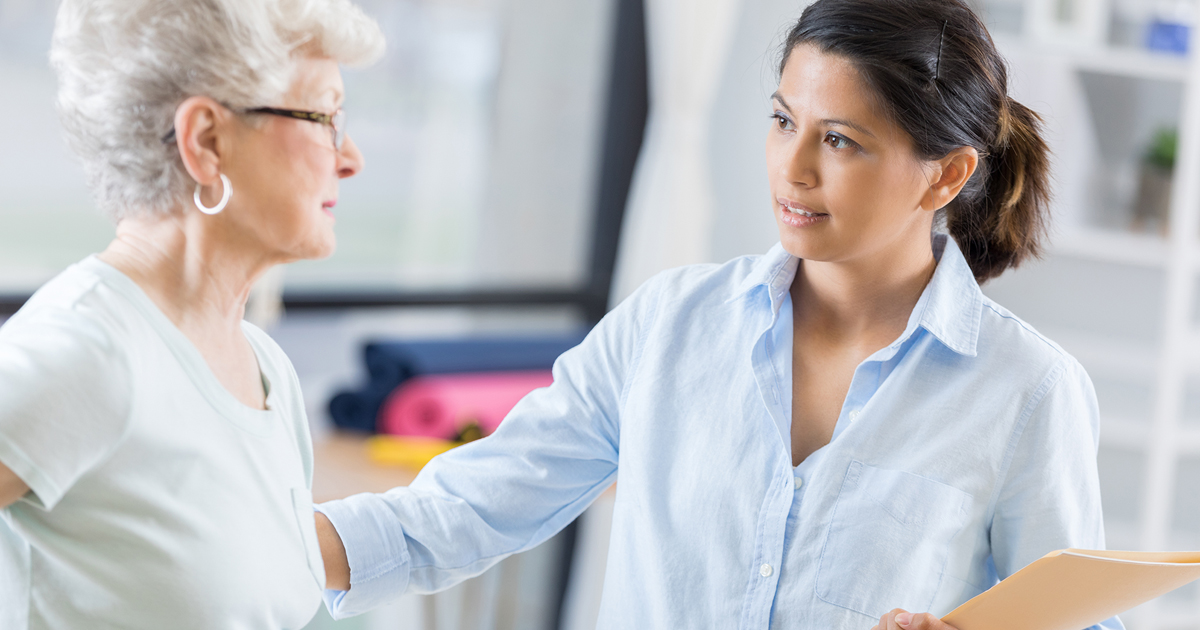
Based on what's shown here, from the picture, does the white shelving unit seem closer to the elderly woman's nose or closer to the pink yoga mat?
the pink yoga mat

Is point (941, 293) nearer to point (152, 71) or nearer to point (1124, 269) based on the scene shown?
point (152, 71)

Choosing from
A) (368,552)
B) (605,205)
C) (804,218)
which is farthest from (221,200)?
(605,205)

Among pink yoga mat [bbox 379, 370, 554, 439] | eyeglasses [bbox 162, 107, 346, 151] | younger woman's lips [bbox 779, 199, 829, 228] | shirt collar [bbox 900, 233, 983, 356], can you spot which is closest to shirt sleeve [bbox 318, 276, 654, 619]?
younger woman's lips [bbox 779, 199, 829, 228]

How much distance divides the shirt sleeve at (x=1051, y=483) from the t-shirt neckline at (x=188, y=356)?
825 mm

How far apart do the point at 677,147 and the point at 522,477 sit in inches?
70.7

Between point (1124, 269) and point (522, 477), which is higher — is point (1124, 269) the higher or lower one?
the higher one

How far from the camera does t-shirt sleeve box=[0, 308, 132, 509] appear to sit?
85 centimetres

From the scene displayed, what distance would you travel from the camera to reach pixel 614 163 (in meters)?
3.34

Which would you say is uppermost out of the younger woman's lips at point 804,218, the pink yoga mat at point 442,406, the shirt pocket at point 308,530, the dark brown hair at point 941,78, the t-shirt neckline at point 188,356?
the dark brown hair at point 941,78

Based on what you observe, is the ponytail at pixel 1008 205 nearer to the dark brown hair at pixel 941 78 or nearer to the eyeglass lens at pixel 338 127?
the dark brown hair at pixel 941 78

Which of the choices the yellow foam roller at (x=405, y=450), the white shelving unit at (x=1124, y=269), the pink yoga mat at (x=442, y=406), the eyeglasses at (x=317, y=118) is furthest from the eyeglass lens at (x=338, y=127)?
the white shelving unit at (x=1124, y=269)

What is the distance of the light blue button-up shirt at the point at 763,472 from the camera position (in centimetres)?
120

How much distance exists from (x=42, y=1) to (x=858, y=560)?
6.97 feet

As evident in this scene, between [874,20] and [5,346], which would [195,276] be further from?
[874,20]
